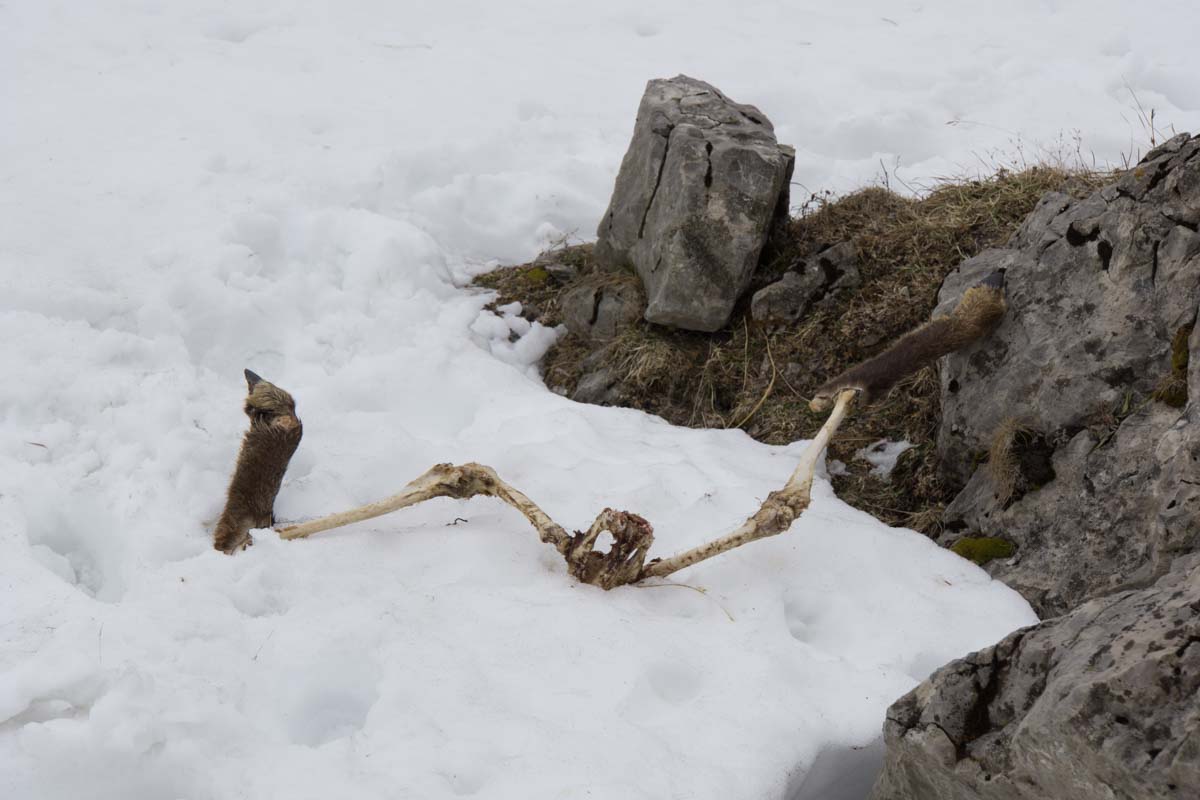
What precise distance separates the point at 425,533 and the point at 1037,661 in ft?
7.43

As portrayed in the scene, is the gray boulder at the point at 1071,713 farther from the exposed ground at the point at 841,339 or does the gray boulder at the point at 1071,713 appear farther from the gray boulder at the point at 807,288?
the gray boulder at the point at 807,288

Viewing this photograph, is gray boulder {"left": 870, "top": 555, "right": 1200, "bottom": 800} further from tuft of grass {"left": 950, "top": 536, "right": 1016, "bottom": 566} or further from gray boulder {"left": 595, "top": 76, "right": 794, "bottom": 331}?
gray boulder {"left": 595, "top": 76, "right": 794, "bottom": 331}

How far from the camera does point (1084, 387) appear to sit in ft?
12.0

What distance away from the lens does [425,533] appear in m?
3.58

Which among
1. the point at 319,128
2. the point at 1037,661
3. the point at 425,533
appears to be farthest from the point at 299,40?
the point at 1037,661

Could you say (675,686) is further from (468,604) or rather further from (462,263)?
(462,263)

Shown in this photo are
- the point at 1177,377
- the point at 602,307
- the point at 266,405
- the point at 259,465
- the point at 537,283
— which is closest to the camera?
the point at 1177,377

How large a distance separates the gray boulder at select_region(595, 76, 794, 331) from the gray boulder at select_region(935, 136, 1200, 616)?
4.53ft

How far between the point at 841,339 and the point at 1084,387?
1.45 metres

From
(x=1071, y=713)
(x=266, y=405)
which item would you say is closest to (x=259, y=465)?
(x=266, y=405)

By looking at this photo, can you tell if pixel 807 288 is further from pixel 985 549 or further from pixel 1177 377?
pixel 1177 377

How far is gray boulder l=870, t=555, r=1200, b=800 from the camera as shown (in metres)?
1.75

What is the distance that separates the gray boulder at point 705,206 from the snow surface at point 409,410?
0.89m

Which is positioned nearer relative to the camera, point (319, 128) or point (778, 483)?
point (778, 483)
